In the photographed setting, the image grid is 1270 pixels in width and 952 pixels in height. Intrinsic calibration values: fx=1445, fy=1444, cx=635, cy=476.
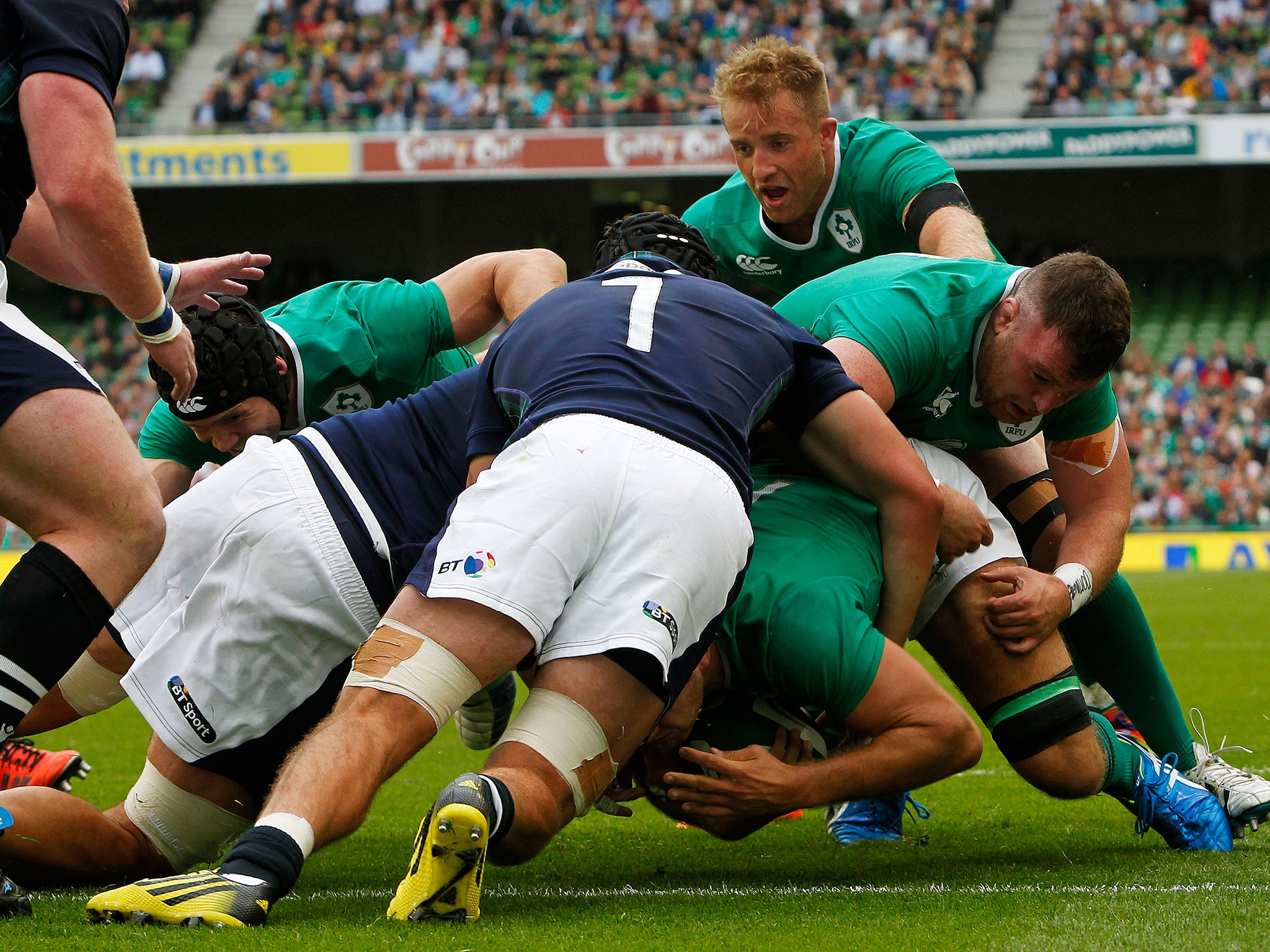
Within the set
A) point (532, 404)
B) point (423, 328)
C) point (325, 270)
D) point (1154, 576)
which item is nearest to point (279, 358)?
point (423, 328)

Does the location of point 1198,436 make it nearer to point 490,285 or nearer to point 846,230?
point 846,230

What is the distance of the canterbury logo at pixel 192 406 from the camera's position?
395 centimetres

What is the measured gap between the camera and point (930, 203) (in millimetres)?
4918

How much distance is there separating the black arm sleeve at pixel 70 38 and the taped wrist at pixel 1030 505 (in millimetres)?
2691

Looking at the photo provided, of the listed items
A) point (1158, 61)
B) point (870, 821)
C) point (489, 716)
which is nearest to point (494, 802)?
point (489, 716)

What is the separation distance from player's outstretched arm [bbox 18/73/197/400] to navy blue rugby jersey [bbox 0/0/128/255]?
4 centimetres

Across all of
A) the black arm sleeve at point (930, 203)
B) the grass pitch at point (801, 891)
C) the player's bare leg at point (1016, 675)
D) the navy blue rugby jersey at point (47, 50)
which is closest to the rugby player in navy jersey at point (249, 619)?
the grass pitch at point (801, 891)

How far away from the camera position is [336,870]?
147 inches

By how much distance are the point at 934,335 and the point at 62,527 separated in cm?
212

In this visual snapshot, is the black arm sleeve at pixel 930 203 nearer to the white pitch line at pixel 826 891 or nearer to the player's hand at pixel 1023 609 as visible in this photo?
the player's hand at pixel 1023 609

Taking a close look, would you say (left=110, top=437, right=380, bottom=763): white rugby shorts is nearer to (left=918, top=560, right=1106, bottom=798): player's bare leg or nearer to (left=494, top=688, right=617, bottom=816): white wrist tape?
(left=494, top=688, right=617, bottom=816): white wrist tape

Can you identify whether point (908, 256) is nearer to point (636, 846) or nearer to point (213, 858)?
point (636, 846)

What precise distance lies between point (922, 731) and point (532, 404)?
110cm

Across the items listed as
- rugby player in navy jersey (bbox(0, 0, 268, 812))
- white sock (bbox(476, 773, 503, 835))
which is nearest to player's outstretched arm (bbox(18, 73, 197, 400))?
rugby player in navy jersey (bbox(0, 0, 268, 812))
